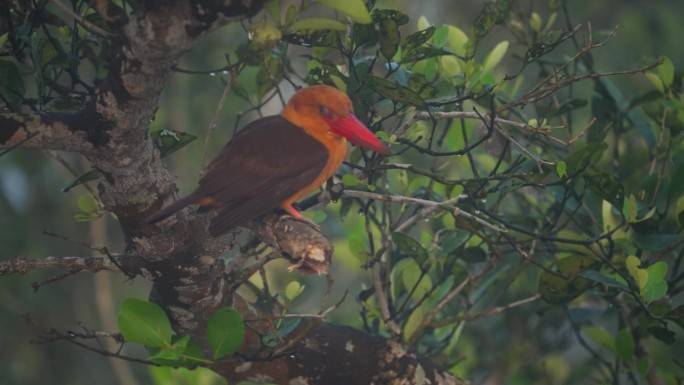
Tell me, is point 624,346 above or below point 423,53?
below

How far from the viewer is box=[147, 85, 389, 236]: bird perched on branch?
2.32m

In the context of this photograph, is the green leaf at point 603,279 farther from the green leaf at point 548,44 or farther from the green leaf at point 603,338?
the green leaf at point 548,44

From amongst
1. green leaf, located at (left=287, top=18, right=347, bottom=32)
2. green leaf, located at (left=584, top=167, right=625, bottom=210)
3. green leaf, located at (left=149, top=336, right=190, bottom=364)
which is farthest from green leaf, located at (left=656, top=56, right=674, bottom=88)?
green leaf, located at (left=149, top=336, right=190, bottom=364)

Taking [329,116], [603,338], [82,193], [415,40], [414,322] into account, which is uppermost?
[415,40]

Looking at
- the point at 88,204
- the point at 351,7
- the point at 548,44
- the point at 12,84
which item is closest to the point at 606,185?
the point at 548,44

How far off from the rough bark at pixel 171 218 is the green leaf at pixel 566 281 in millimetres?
414

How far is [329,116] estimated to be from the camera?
245 centimetres

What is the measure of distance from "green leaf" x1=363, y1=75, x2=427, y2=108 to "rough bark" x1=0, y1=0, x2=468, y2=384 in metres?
0.41

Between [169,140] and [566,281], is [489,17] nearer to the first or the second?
[566,281]

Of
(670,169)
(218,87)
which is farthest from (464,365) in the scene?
(218,87)

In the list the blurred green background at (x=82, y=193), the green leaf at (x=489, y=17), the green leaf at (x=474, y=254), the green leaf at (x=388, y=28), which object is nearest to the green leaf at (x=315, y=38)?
the green leaf at (x=388, y=28)

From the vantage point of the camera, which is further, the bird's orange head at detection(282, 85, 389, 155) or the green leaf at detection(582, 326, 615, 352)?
the green leaf at detection(582, 326, 615, 352)

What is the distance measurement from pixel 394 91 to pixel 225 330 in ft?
2.43

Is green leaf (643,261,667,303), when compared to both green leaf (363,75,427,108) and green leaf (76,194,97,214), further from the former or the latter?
green leaf (76,194,97,214)
